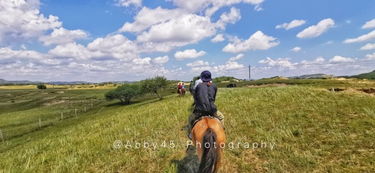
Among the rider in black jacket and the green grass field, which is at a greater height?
the rider in black jacket

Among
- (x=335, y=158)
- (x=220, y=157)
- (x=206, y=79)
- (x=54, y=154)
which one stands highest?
(x=206, y=79)

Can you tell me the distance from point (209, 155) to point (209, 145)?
279 mm

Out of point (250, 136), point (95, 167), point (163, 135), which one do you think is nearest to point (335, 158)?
point (250, 136)

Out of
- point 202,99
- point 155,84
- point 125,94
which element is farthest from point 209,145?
point 125,94

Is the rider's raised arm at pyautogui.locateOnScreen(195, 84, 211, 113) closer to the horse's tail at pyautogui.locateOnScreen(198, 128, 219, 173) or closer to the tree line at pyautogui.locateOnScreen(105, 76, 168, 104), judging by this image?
the horse's tail at pyautogui.locateOnScreen(198, 128, 219, 173)

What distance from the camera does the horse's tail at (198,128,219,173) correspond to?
6.83 metres

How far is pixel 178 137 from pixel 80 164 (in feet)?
15.3

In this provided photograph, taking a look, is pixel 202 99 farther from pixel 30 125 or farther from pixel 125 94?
pixel 125 94

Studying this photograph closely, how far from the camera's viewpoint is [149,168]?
9055 millimetres

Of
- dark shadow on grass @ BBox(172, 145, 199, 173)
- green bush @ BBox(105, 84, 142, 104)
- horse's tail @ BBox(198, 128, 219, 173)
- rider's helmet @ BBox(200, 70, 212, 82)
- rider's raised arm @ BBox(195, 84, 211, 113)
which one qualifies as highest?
rider's helmet @ BBox(200, 70, 212, 82)

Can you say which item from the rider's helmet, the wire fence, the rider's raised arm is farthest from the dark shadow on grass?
the wire fence

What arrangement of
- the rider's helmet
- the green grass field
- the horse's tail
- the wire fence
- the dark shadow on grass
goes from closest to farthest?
the horse's tail, the rider's helmet, the green grass field, the dark shadow on grass, the wire fence

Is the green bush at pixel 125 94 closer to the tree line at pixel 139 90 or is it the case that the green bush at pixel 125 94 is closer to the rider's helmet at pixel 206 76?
the tree line at pixel 139 90

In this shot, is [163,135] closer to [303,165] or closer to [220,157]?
[220,157]
